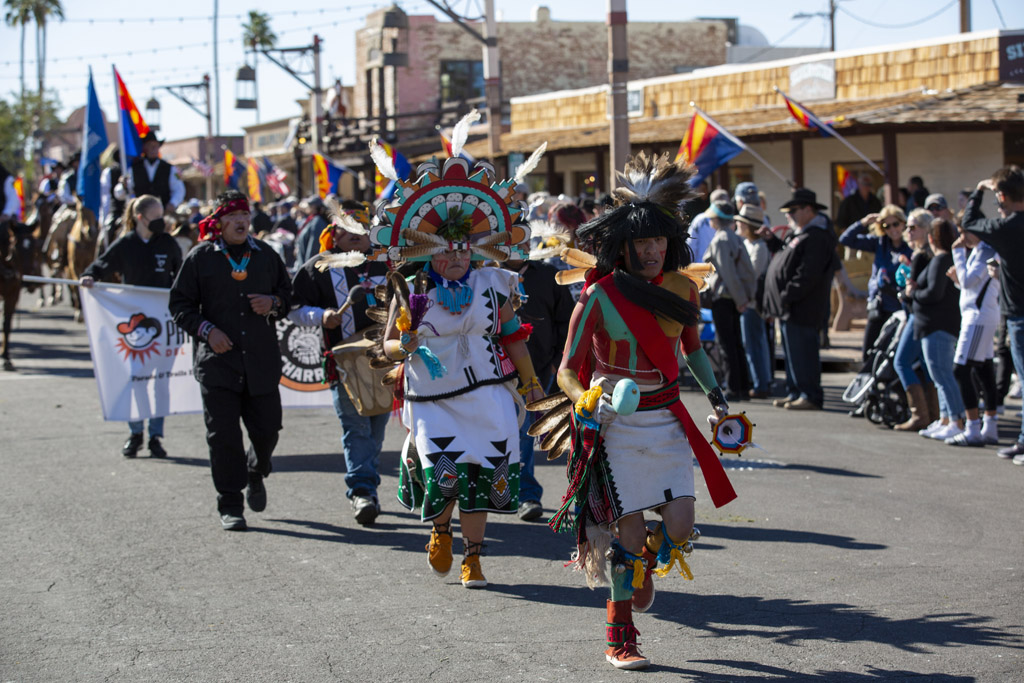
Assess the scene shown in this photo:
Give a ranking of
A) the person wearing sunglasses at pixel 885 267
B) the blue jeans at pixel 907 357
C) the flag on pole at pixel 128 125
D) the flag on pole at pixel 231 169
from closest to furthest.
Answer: the blue jeans at pixel 907 357 → the person wearing sunglasses at pixel 885 267 → the flag on pole at pixel 128 125 → the flag on pole at pixel 231 169

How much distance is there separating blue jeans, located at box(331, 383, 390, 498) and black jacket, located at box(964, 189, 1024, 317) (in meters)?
4.84

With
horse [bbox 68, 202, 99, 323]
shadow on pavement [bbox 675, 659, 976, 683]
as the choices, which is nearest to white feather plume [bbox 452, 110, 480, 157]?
shadow on pavement [bbox 675, 659, 976, 683]

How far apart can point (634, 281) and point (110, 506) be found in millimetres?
4611

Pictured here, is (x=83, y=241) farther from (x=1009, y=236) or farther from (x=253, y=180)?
(x=1009, y=236)

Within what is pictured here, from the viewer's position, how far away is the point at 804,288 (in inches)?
463

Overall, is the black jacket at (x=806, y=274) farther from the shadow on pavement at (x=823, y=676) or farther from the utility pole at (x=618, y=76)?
the shadow on pavement at (x=823, y=676)

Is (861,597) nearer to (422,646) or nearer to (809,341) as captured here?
(422,646)

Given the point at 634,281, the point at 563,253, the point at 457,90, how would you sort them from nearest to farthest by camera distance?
the point at 634,281, the point at 563,253, the point at 457,90

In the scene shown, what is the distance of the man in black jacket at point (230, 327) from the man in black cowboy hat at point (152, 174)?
779 cm

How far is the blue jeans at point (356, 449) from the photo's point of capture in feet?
25.0

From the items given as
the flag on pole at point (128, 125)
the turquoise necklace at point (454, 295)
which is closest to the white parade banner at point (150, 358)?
the turquoise necklace at point (454, 295)

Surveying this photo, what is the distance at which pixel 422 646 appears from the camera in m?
5.17

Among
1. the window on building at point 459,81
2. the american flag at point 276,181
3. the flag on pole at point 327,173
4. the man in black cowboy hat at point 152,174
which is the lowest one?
the man in black cowboy hat at point 152,174

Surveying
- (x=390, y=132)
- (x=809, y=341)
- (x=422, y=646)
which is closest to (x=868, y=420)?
(x=809, y=341)
